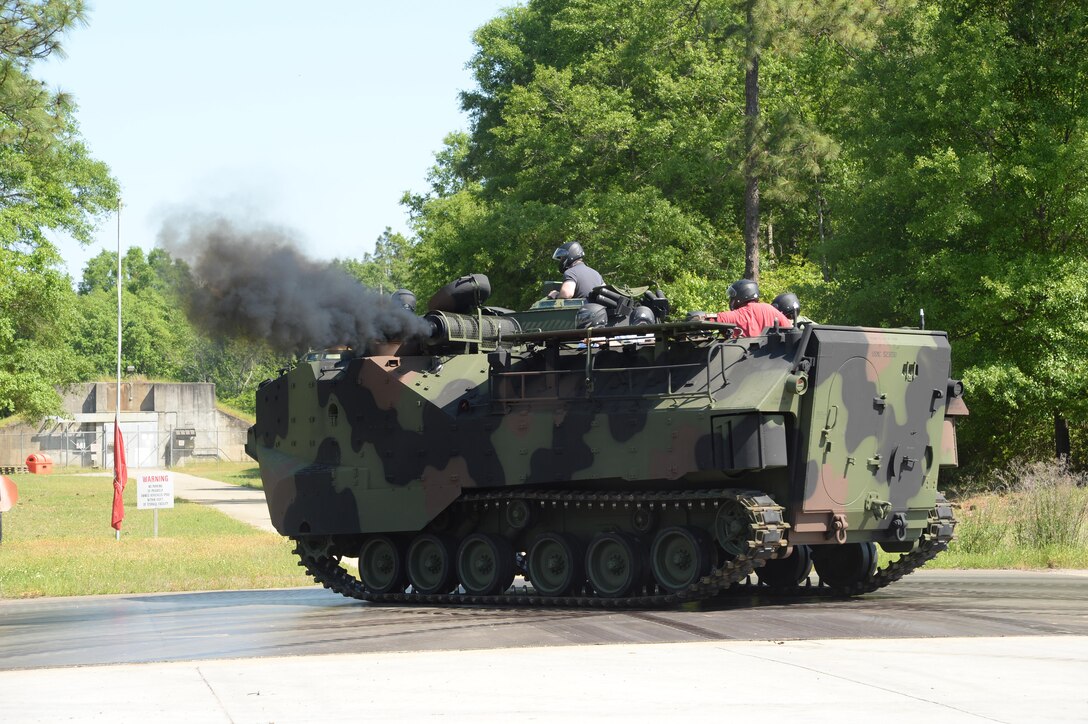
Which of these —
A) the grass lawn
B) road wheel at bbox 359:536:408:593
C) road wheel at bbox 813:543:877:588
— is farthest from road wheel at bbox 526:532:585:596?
the grass lawn

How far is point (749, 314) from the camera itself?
15680 millimetres

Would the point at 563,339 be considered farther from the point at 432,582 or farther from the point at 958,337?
the point at 958,337

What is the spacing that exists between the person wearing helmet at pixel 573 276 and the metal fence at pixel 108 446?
72.8 metres

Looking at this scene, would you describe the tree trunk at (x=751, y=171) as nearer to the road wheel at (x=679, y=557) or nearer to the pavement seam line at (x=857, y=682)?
the road wheel at (x=679, y=557)

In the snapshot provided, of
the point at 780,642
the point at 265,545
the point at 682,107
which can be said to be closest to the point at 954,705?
the point at 780,642

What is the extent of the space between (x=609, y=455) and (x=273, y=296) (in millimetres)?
4748

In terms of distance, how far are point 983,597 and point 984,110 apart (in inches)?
762

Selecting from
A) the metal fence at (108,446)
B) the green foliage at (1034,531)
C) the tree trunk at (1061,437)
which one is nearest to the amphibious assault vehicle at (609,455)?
the green foliage at (1034,531)

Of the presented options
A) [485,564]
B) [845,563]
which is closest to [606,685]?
[485,564]

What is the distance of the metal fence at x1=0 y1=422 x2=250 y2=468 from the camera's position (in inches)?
3445

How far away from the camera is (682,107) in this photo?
155ft

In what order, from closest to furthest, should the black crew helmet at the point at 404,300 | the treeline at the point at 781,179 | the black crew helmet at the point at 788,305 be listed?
the black crew helmet at the point at 788,305, the black crew helmet at the point at 404,300, the treeline at the point at 781,179

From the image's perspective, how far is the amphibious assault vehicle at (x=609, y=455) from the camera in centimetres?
1445

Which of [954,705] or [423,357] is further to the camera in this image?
[423,357]
